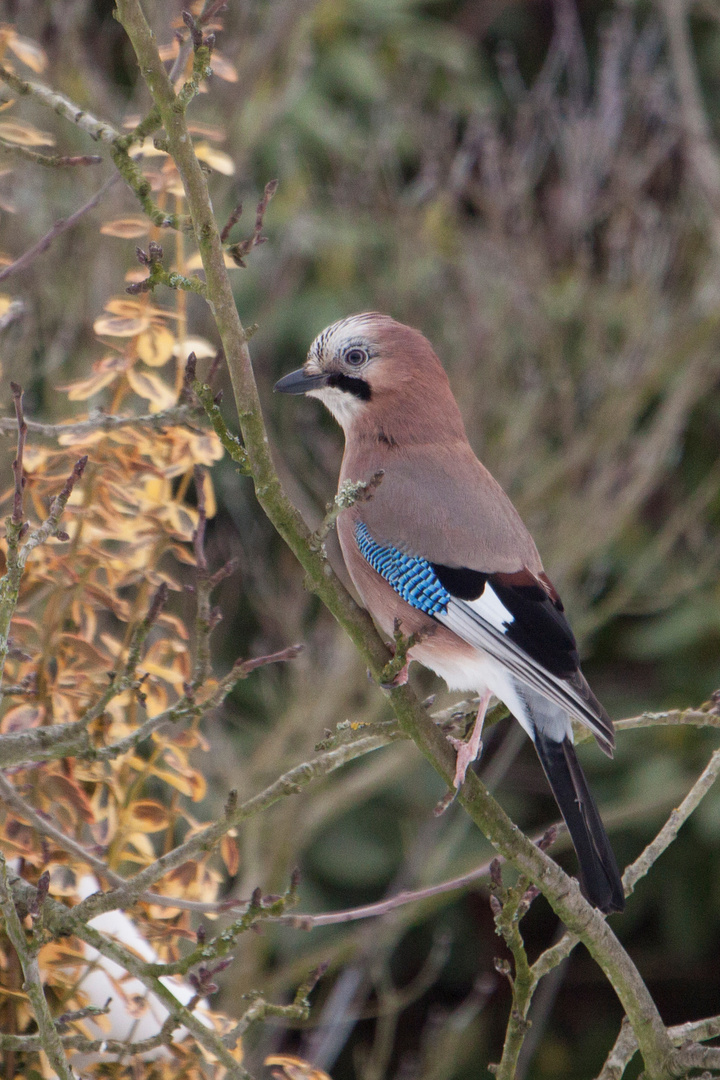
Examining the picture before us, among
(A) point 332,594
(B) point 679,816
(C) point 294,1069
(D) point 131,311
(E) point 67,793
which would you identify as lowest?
(C) point 294,1069

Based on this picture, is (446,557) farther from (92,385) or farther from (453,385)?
(453,385)

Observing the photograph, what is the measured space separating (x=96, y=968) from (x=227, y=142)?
8.08ft

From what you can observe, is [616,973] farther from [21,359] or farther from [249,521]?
[249,521]

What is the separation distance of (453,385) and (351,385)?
1.16 m

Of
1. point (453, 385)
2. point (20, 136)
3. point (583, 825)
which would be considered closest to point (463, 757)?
point (583, 825)

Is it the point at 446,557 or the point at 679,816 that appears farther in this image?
Result: the point at 446,557

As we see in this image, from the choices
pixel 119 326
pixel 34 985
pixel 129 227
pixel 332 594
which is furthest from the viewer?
pixel 129 227

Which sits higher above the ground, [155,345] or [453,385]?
[155,345]

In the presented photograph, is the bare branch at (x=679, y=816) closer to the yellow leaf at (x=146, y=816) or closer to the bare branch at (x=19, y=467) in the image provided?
the yellow leaf at (x=146, y=816)

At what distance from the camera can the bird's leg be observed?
1475 millimetres

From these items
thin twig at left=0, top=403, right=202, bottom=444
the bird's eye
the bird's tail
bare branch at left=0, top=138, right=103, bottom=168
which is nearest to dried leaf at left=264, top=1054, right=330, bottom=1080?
the bird's tail

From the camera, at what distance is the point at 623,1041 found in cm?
146

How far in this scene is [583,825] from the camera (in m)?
1.67

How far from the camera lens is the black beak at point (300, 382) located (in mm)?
2076
